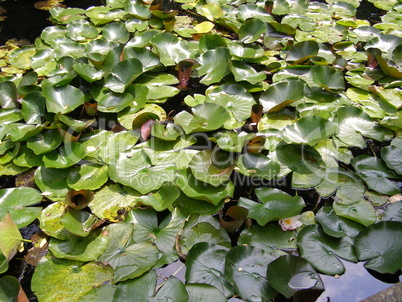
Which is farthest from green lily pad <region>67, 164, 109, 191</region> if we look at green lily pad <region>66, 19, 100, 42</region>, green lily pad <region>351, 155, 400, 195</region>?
green lily pad <region>66, 19, 100, 42</region>

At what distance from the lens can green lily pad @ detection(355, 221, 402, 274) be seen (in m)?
1.55

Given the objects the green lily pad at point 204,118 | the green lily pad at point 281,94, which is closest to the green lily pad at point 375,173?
the green lily pad at point 281,94

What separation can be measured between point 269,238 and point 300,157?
619 millimetres

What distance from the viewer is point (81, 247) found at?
1.67 meters

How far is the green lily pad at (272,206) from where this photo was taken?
5.71ft

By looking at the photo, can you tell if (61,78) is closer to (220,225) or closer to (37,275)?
(37,275)

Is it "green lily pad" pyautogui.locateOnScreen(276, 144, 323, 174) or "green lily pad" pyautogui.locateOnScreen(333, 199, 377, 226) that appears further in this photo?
"green lily pad" pyautogui.locateOnScreen(276, 144, 323, 174)

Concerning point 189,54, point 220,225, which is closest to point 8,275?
point 220,225

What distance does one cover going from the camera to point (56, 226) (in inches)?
69.4

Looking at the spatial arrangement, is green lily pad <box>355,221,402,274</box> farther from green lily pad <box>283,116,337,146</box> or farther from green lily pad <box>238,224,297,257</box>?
green lily pad <box>283,116,337,146</box>

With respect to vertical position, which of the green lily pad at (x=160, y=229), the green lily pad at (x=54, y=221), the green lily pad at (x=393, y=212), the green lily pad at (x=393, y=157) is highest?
the green lily pad at (x=393, y=157)

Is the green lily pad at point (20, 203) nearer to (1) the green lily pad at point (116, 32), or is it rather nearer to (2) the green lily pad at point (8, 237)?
(2) the green lily pad at point (8, 237)

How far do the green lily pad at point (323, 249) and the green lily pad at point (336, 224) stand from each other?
0.10 ft

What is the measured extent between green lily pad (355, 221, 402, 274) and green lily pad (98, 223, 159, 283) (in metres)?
0.96
